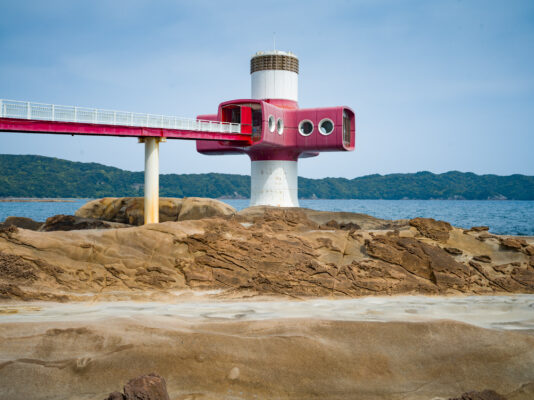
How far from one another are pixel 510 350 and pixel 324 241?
8142 mm

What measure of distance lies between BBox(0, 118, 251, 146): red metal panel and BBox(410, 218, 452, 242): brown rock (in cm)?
1397

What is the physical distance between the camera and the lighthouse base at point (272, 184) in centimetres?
3541

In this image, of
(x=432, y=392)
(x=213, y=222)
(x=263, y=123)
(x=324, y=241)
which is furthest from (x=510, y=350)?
(x=263, y=123)

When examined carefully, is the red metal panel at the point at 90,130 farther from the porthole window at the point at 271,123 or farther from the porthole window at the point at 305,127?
the porthole window at the point at 305,127

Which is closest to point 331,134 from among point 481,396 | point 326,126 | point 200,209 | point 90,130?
point 326,126

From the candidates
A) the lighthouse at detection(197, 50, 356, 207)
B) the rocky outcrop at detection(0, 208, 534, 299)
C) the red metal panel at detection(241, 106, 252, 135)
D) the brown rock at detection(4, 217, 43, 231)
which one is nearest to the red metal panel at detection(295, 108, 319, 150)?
the lighthouse at detection(197, 50, 356, 207)

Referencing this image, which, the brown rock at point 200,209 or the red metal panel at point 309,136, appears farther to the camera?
the red metal panel at point 309,136

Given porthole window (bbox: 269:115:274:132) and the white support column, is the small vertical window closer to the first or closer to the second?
porthole window (bbox: 269:115:274:132)

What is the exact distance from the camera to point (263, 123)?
31.5 meters

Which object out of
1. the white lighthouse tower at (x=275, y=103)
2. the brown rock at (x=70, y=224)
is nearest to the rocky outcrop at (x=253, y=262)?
the brown rock at (x=70, y=224)

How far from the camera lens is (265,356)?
7465mm

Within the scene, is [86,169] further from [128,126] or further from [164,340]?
[164,340]

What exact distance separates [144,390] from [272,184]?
98.8 feet

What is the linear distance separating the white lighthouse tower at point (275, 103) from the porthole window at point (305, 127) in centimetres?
191
